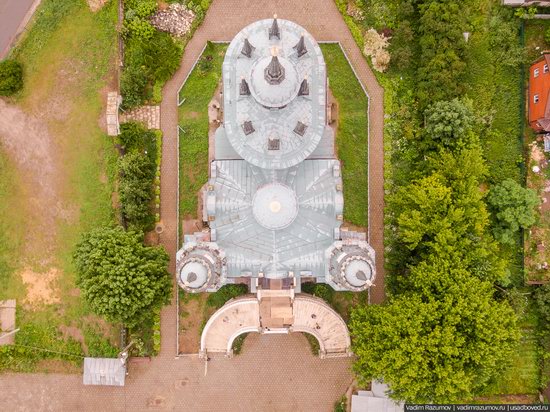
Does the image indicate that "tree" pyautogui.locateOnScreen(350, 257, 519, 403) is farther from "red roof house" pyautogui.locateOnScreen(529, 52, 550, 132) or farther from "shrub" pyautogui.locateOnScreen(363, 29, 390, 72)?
"shrub" pyautogui.locateOnScreen(363, 29, 390, 72)

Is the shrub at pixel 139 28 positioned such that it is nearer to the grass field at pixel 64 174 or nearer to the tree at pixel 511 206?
the grass field at pixel 64 174

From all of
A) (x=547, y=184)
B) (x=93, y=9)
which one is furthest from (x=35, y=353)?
(x=547, y=184)

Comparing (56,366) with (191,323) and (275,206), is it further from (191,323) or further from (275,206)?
(275,206)

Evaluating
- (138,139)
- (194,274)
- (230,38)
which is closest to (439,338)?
(194,274)

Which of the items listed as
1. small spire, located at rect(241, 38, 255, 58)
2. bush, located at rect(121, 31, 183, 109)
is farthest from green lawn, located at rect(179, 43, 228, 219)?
small spire, located at rect(241, 38, 255, 58)

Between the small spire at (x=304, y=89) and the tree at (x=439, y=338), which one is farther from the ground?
the small spire at (x=304, y=89)

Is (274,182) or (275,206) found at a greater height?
(274,182)

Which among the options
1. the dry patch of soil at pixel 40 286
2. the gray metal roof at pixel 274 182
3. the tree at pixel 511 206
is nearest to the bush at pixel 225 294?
the gray metal roof at pixel 274 182
